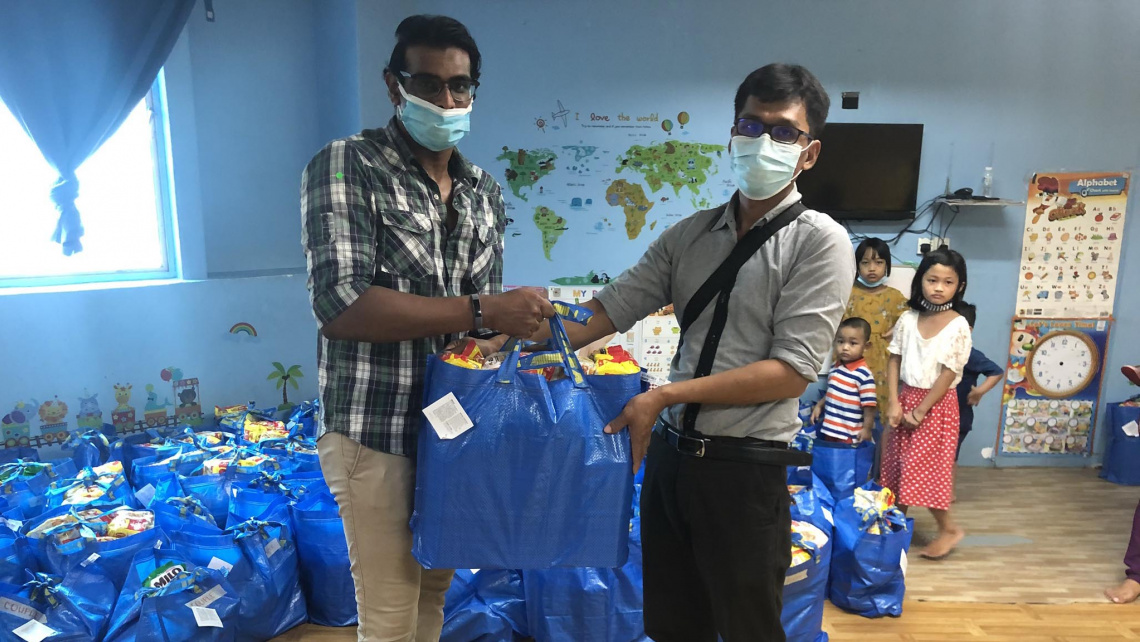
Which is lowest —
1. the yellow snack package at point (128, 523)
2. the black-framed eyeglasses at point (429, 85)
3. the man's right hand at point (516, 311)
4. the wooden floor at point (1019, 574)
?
the wooden floor at point (1019, 574)

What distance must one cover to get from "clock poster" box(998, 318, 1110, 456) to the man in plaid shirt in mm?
3816

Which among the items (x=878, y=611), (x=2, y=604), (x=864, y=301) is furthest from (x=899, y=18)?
(x=2, y=604)

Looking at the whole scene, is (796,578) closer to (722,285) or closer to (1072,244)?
(722,285)

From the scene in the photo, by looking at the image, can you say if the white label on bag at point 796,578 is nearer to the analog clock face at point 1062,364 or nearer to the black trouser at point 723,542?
the black trouser at point 723,542

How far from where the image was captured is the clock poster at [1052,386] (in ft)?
12.8

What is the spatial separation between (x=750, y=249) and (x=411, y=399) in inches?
28.9

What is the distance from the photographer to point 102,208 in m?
3.07

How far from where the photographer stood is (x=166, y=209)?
10.5ft

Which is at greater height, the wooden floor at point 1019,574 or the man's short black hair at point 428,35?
the man's short black hair at point 428,35

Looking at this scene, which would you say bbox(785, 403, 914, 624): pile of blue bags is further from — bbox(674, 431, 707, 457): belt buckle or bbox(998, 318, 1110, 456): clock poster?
bbox(998, 318, 1110, 456): clock poster

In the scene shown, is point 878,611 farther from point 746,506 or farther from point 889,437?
point 746,506

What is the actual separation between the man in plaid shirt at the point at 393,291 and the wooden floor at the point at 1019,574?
3.90 feet

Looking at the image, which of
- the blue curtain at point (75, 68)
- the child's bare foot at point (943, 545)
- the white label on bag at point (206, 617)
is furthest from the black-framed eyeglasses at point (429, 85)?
the child's bare foot at point (943, 545)

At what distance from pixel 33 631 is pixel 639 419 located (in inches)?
71.9
